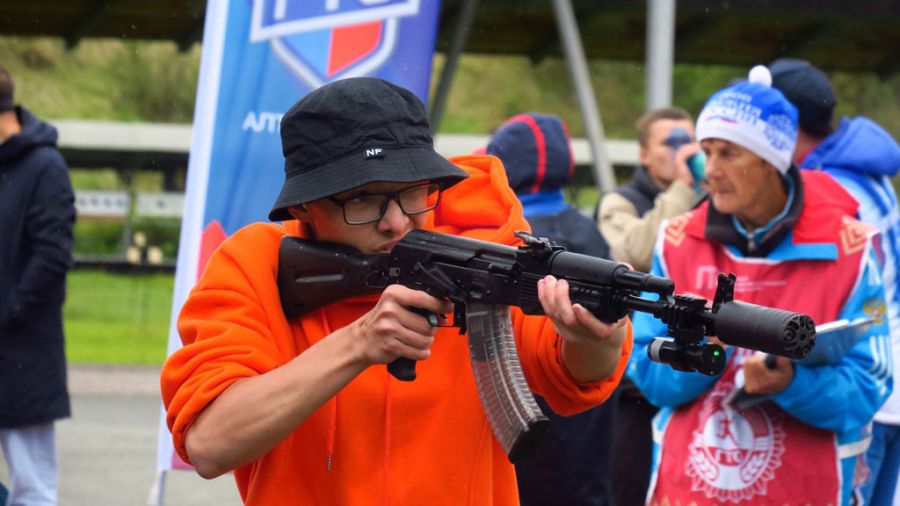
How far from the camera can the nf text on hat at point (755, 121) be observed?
13.3 ft

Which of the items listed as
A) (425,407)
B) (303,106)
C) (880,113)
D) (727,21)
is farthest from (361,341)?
(880,113)

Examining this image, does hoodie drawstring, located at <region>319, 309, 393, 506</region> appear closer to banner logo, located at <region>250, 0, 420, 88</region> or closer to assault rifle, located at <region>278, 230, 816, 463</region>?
assault rifle, located at <region>278, 230, 816, 463</region>

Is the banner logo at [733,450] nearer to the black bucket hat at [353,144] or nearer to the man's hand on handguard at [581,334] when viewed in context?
the man's hand on handguard at [581,334]

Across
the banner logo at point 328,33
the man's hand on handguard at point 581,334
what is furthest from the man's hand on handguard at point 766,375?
the banner logo at point 328,33

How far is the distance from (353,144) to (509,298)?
438 millimetres

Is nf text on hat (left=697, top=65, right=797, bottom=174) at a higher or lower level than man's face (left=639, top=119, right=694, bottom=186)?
higher

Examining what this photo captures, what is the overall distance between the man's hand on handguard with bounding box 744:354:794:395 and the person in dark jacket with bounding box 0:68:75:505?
3.83 metres

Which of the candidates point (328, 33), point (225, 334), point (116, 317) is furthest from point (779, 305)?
point (116, 317)

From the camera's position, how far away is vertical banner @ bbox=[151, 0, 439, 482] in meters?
5.34

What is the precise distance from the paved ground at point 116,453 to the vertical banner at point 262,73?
7.01ft

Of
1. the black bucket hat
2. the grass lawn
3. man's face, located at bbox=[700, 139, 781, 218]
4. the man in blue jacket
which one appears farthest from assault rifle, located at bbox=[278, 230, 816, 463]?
the grass lawn

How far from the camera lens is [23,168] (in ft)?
21.7

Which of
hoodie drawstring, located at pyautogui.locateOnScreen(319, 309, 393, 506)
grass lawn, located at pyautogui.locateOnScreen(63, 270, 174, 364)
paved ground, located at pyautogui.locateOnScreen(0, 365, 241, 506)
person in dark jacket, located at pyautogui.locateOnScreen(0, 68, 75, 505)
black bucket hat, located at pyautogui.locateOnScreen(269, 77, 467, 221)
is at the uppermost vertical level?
black bucket hat, located at pyautogui.locateOnScreen(269, 77, 467, 221)

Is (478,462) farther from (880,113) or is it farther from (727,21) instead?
(880,113)
